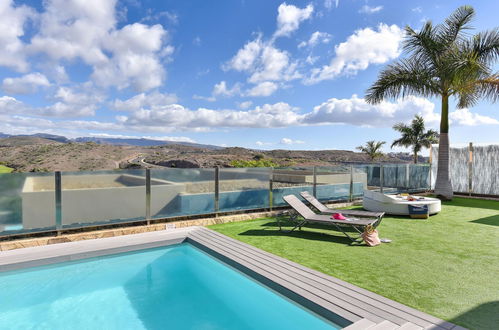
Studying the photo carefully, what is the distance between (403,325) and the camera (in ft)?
10.2

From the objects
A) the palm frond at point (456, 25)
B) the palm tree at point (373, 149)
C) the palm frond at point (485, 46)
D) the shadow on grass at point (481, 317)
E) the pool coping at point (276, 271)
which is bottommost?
the pool coping at point (276, 271)

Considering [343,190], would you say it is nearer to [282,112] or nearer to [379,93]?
[379,93]

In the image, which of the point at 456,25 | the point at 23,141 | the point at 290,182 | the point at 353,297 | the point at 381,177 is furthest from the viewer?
the point at 23,141

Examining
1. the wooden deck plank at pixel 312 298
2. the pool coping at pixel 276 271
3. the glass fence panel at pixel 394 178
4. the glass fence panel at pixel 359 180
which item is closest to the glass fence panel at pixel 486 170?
the glass fence panel at pixel 394 178

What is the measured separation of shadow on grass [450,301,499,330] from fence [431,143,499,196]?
12.9 meters

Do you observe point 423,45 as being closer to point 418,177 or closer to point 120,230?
point 418,177

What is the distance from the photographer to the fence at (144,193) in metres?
6.10

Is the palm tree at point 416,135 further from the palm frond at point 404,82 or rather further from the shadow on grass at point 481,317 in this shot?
the shadow on grass at point 481,317

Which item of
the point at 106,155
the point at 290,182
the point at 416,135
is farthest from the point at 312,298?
the point at 106,155

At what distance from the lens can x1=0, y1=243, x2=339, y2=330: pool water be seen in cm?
397

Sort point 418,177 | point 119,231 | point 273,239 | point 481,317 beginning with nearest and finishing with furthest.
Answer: point 481,317 → point 273,239 → point 119,231 → point 418,177

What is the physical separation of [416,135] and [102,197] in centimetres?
3561

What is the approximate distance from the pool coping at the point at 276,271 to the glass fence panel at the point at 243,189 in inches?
52.2

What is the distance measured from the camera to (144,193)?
24.5 feet
